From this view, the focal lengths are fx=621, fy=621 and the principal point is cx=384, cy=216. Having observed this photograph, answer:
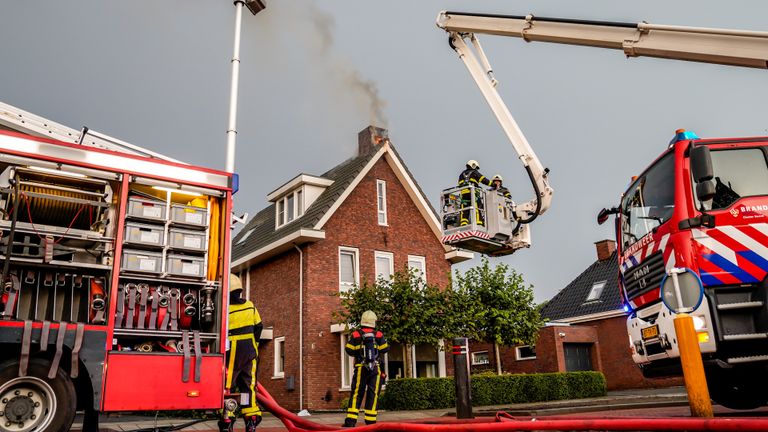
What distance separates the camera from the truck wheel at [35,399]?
580 centimetres

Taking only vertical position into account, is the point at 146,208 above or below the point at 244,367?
above

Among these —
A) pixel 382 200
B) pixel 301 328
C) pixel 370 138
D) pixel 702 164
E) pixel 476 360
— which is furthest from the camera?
pixel 476 360

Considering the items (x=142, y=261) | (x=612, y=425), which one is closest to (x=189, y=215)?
(x=142, y=261)

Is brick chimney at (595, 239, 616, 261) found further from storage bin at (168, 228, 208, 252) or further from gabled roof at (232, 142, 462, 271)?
storage bin at (168, 228, 208, 252)

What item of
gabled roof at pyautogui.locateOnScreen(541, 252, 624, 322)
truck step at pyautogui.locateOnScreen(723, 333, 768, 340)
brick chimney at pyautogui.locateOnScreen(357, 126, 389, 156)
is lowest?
truck step at pyautogui.locateOnScreen(723, 333, 768, 340)

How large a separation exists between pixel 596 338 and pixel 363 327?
1967 cm

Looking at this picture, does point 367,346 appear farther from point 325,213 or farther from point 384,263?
point 384,263

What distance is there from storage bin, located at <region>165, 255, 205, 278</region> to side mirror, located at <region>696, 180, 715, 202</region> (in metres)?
5.73

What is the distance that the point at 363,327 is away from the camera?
9742 millimetres

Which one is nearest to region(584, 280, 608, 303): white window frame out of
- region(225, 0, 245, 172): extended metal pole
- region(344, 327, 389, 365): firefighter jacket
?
region(344, 327, 389, 365): firefighter jacket

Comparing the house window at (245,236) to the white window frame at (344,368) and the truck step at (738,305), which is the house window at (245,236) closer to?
the white window frame at (344,368)

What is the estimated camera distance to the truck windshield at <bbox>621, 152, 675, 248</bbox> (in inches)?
293

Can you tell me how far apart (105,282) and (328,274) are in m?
12.9

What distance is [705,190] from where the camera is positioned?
22.1 ft
